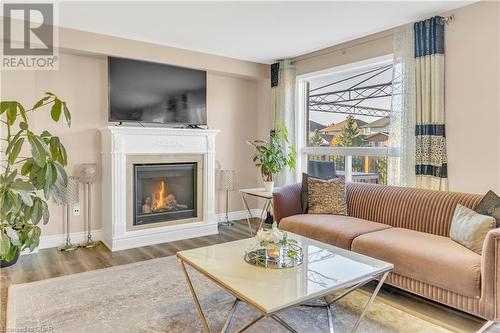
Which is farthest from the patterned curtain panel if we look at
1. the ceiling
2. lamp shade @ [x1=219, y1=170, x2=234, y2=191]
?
lamp shade @ [x1=219, y1=170, x2=234, y2=191]

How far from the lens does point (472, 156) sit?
121 inches

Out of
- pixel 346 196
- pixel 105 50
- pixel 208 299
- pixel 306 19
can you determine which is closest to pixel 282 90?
pixel 306 19

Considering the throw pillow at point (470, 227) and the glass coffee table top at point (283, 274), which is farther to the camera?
the throw pillow at point (470, 227)

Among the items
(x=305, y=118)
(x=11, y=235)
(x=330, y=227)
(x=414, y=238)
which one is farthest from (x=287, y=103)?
(x=11, y=235)

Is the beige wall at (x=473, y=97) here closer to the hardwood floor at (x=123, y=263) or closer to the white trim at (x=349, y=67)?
the white trim at (x=349, y=67)

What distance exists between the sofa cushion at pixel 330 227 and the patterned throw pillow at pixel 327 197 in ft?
0.35

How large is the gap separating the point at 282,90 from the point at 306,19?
161cm

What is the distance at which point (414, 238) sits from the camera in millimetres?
2725

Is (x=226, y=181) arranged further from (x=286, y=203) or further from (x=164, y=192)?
(x=286, y=203)

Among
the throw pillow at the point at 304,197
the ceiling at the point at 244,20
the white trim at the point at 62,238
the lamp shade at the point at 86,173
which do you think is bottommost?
the white trim at the point at 62,238

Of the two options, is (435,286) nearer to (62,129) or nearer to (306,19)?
(306,19)

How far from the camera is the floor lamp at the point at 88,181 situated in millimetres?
3969

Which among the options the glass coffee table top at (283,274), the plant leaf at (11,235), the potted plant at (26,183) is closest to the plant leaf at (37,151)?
the potted plant at (26,183)

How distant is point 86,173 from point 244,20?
249 centimetres
